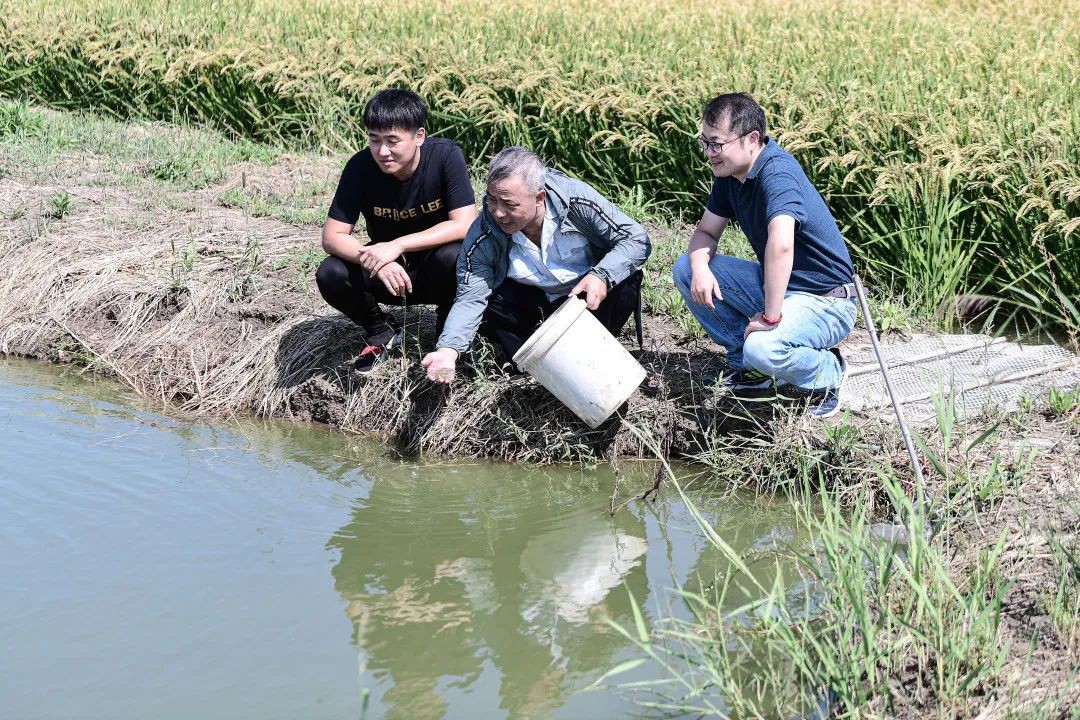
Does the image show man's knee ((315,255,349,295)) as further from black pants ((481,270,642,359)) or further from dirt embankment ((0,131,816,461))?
black pants ((481,270,642,359))

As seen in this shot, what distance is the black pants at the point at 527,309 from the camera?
15.0ft

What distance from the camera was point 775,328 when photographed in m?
4.12

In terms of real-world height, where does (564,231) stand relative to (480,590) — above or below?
above

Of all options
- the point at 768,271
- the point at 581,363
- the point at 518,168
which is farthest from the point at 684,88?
the point at 581,363

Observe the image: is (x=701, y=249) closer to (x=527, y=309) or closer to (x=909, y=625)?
(x=527, y=309)

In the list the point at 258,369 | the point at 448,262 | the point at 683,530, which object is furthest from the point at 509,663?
the point at 258,369

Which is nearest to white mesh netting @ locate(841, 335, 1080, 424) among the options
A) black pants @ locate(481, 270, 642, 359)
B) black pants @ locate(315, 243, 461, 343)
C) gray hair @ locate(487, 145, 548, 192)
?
black pants @ locate(481, 270, 642, 359)

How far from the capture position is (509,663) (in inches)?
125

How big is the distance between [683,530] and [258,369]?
7.06 ft

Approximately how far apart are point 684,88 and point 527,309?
2350mm

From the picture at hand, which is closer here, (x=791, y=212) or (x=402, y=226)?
(x=791, y=212)

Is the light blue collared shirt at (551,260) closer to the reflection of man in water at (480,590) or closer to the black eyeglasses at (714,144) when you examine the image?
the black eyeglasses at (714,144)

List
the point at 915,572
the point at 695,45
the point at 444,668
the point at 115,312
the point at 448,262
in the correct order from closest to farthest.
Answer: the point at 915,572 < the point at 444,668 < the point at 448,262 < the point at 115,312 < the point at 695,45

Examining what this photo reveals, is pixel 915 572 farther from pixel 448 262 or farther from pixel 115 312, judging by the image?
pixel 115 312
